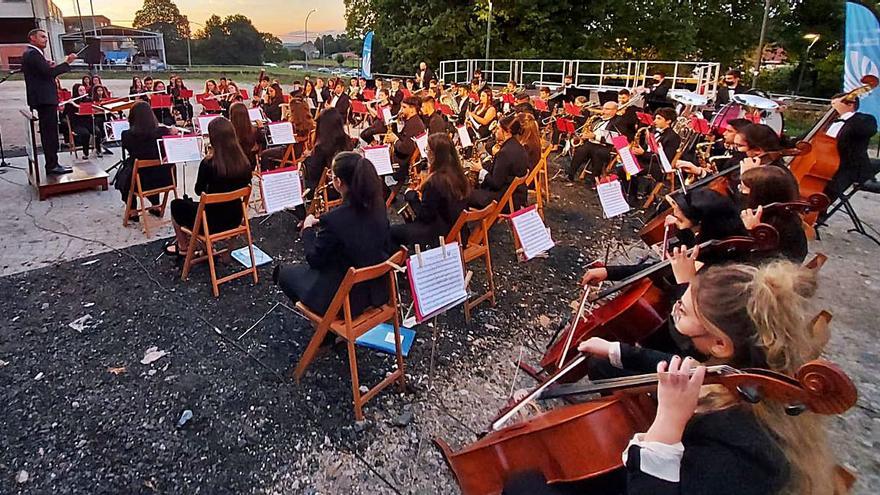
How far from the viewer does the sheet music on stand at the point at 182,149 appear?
16.3 ft

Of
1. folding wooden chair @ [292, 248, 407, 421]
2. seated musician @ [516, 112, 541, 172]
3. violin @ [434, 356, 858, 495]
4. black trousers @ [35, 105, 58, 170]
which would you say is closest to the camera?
violin @ [434, 356, 858, 495]

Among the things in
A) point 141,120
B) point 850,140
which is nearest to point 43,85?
point 141,120

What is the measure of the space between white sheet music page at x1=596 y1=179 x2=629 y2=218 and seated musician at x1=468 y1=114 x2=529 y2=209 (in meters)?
0.99

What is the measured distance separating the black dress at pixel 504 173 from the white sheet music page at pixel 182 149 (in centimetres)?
292

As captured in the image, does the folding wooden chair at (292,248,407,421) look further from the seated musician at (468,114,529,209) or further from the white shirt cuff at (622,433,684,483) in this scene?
the seated musician at (468,114,529,209)

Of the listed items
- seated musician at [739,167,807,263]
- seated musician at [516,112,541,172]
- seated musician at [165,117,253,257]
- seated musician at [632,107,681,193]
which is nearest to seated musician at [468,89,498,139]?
seated musician at [632,107,681,193]

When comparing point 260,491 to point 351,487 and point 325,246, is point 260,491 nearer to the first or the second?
point 351,487

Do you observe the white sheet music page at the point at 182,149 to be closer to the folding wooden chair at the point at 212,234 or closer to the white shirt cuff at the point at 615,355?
the folding wooden chair at the point at 212,234

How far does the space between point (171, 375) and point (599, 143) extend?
7387 mm

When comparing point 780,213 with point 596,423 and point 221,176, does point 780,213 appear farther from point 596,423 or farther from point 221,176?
point 221,176

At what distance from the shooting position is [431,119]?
7688 mm

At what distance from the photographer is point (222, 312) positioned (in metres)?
3.99

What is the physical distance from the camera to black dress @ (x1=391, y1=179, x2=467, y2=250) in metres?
4.05

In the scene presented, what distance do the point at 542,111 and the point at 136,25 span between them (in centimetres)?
7332
